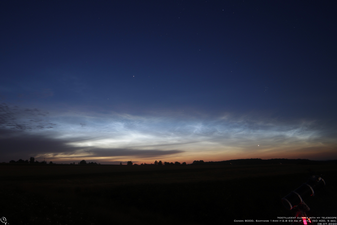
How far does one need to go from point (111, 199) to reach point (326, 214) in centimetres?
1853

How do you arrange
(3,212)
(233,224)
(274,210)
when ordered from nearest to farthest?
1. (3,212)
2. (233,224)
3. (274,210)

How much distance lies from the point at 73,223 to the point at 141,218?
6436 mm

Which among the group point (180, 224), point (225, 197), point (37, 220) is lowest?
point (180, 224)

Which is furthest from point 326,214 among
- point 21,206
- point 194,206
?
point 21,206

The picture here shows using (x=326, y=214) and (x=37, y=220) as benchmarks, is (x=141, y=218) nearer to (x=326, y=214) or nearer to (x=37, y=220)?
(x=37, y=220)

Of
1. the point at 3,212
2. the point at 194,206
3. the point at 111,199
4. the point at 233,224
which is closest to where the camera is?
the point at 3,212

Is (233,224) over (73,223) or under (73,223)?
under

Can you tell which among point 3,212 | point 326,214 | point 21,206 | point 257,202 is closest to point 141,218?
point 21,206

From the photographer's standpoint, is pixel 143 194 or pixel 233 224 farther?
pixel 143 194

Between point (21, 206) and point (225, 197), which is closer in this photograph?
point (21, 206)

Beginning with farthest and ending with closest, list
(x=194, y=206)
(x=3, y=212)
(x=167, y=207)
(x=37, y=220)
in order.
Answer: (x=167, y=207), (x=194, y=206), (x=3, y=212), (x=37, y=220)

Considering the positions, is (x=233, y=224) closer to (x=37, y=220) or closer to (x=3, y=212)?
(x=37, y=220)

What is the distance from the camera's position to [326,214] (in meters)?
13.6

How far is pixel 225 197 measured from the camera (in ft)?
55.8
